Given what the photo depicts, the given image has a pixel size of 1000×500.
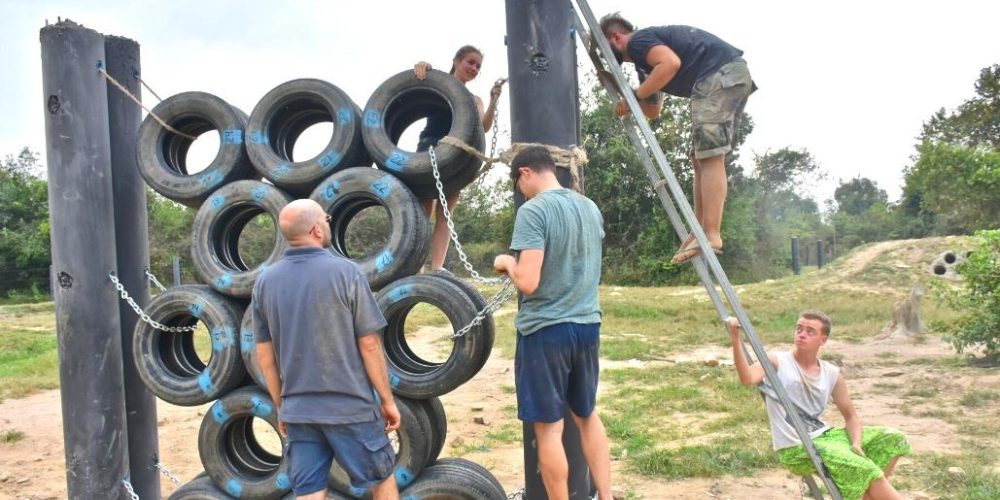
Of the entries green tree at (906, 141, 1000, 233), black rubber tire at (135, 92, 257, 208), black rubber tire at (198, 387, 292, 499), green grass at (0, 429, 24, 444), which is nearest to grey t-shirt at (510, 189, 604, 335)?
black rubber tire at (198, 387, 292, 499)

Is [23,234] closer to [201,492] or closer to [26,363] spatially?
[26,363]

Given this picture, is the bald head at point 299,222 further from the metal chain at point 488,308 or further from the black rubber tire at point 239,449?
the black rubber tire at point 239,449

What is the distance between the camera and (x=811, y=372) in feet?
13.7

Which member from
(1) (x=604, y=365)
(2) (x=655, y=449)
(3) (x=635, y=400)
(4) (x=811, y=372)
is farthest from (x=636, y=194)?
(4) (x=811, y=372)

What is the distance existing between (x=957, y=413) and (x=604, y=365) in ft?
15.2

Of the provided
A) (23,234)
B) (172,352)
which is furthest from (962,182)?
(23,234)

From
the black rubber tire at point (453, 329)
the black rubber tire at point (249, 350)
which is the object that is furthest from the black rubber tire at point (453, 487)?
the black rubber tire at point (249, 350)

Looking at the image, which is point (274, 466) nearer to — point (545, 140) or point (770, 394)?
point (545, 140)

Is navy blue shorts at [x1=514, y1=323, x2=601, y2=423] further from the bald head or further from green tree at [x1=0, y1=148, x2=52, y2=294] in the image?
green tree at [x1=0, y1=148, x2=52, y2=294]

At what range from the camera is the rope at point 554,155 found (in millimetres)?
4051

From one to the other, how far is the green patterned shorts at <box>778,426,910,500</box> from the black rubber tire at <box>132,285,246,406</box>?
10.5 ft

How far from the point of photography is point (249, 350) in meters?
4.36

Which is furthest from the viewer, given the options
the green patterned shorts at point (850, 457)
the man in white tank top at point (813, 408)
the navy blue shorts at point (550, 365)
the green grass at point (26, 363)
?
the green grass at point (26, 363)

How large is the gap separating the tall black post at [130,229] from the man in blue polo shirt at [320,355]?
6.79 ft
